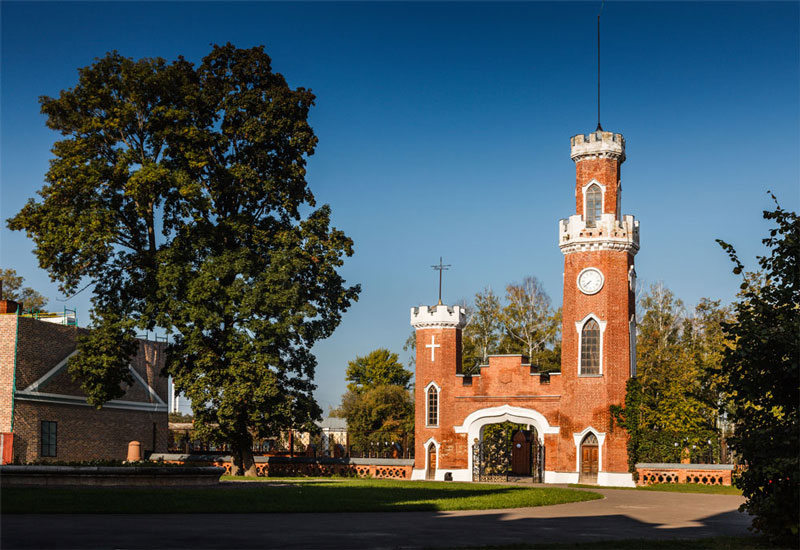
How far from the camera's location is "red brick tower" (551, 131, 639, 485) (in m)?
37.3

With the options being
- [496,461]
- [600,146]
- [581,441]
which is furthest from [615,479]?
[600,146]

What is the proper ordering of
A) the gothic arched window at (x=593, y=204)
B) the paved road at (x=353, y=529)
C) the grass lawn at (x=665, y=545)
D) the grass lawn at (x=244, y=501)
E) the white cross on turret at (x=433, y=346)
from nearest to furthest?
the paved road at (x=353, y=529) → the grass lawn at (x=665, y=545) → the grass lawn at (x=244, y=501) → the gothic arched window at (x=593, y=204) → the white cross on turret at (x=433, y=346)

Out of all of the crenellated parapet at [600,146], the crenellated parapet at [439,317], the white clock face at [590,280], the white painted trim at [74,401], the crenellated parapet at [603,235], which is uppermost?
the crenellated parapet at [600,146]

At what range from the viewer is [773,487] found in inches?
488

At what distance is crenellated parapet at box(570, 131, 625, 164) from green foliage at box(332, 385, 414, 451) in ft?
89.9

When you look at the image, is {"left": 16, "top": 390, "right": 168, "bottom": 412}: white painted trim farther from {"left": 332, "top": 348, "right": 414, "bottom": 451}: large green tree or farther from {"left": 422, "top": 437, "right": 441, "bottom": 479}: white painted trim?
{"left": 332, "top": 348, "right": 414, "bottom": 451}: large green tree

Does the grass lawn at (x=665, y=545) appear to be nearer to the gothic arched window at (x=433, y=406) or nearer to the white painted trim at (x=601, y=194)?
the white painted trim at (x=601, y=194)

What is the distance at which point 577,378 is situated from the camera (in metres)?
38.2

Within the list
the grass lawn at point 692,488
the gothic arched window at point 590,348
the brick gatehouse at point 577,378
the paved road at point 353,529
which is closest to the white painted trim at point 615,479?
the brick gatehouse at point 577,378

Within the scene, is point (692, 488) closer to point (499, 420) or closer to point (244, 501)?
point (499, 420)

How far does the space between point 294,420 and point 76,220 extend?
36.2ft

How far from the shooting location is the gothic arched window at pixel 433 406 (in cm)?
4197

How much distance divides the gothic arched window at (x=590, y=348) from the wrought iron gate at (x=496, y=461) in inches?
160

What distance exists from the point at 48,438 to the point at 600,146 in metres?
26.0
